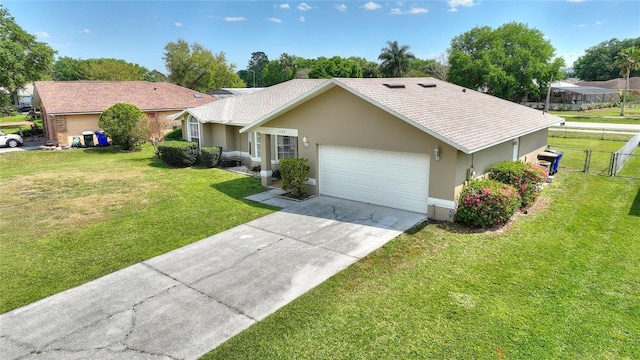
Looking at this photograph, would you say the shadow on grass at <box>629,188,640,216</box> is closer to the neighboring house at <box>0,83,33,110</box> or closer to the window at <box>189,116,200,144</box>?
the window at <box>189,116,200,144</box>

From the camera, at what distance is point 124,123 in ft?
82.4

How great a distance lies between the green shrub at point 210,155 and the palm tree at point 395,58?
163 feet

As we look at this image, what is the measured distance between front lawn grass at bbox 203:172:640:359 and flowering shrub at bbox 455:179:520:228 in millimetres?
469

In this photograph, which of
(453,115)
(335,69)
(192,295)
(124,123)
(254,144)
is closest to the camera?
(192,295)

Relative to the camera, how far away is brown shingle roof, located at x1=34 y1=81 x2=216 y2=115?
88.1 ft

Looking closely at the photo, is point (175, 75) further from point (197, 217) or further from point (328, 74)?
point (197, 217)

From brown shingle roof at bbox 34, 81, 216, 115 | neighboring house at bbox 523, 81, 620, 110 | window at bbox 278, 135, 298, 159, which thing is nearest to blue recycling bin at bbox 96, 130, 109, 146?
brown shingle roof at bbox 34, 81, 216, 115

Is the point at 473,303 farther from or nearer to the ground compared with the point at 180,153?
nearer to the ground

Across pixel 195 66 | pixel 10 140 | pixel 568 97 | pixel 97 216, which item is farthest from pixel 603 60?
pixel 10 140

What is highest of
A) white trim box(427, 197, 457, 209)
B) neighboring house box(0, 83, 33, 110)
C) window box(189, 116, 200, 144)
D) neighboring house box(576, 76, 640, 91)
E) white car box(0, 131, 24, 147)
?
neighboring house box(576, 76, 640, 91)

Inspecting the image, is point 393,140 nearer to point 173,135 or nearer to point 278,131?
point 278,131

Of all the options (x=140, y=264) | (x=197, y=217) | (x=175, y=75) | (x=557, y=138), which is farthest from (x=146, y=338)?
(x=175, y=75)

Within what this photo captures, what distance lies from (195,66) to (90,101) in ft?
108

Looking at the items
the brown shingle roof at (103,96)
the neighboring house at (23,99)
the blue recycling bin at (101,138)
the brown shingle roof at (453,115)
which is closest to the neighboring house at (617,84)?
the brown shingle roof at (453,115)
